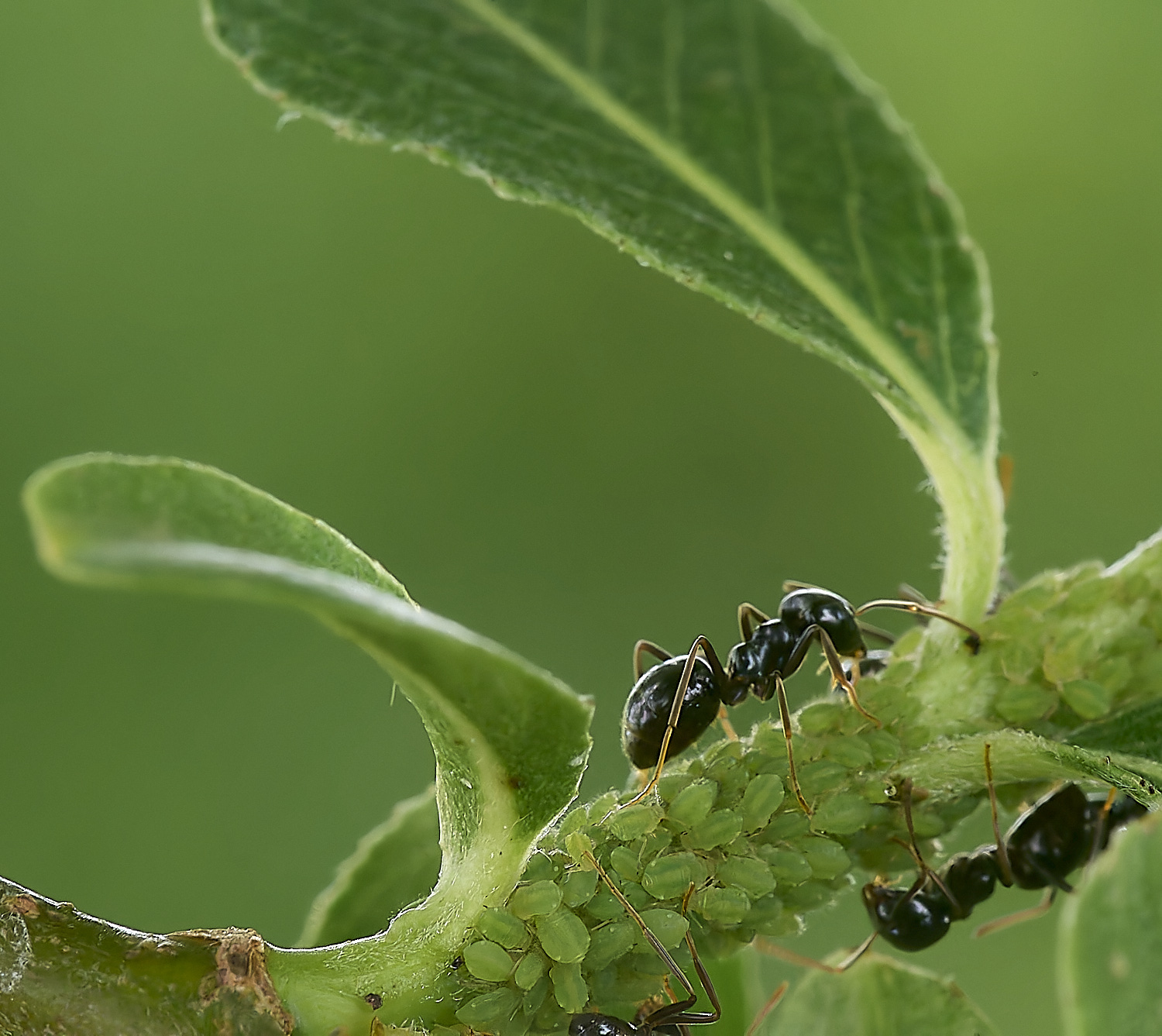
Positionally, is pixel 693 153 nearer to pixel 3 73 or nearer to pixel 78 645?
pixel 78 645

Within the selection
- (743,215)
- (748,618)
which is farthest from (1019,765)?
(748,618)

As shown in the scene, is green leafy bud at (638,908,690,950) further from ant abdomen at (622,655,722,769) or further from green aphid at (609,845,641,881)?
ant abdomen at (622,655,722,769)

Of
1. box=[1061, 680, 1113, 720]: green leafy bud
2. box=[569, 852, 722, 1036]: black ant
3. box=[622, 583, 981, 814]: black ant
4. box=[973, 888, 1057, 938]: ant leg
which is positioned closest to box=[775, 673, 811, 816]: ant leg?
box=[622, 583, 981, 814]: black ant

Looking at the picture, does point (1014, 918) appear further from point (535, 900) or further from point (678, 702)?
point (535, 900)

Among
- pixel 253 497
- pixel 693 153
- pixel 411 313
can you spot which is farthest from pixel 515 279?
pixel 253 497

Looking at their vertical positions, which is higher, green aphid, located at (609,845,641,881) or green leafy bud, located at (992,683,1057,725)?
green leafy bud, located at (992,683,1057,725)

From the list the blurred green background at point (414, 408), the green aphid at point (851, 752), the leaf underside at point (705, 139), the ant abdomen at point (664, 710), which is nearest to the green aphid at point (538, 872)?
the green aphid at point (851, 752)
